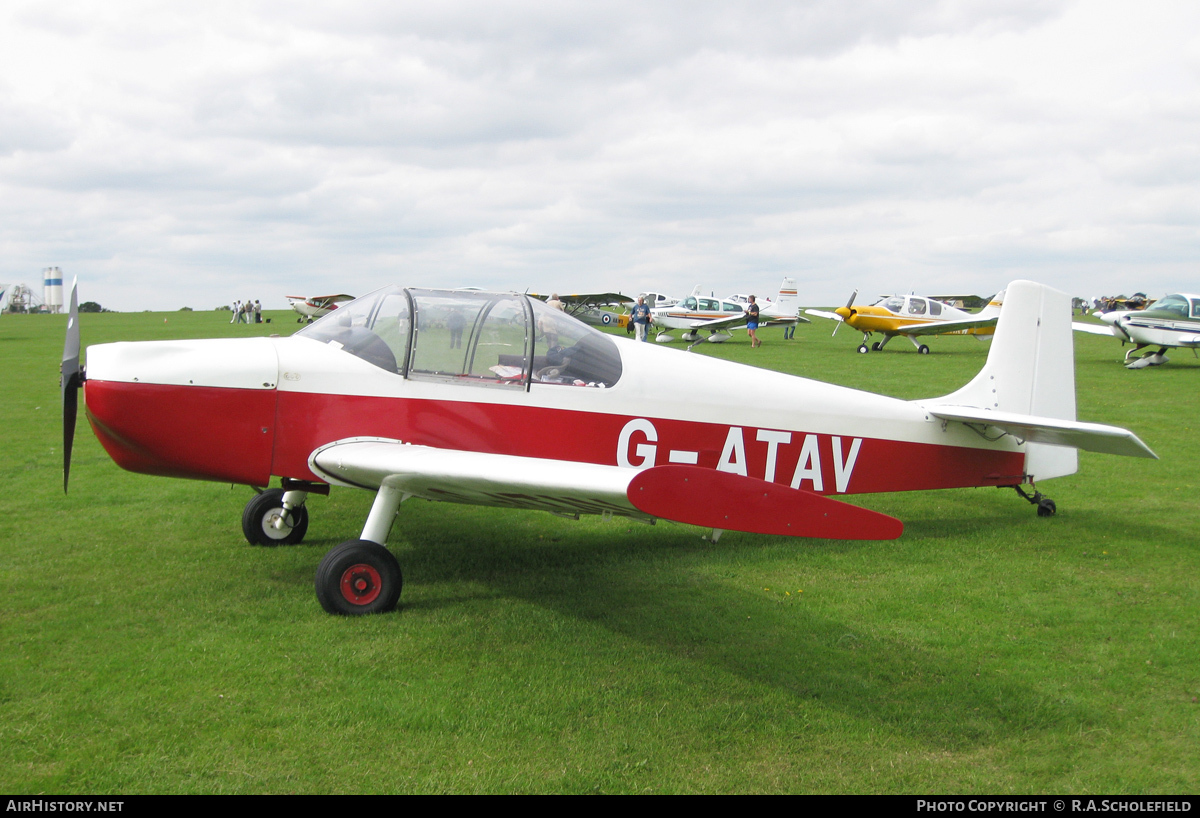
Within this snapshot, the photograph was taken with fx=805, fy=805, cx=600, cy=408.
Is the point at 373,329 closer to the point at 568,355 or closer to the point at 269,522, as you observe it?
the point at 568,355

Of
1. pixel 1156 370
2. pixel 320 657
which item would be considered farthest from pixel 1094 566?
pixel 1156 370

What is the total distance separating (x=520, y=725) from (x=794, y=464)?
2.92m

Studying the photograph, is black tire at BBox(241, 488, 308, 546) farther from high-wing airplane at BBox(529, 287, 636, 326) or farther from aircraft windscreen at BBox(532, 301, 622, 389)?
high-wing airplane at BBox(529, 287, 636, 326)

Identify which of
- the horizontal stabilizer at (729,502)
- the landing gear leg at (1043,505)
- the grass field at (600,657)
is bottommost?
the grass field at (600,657)

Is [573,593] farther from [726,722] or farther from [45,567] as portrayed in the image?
[45,567]

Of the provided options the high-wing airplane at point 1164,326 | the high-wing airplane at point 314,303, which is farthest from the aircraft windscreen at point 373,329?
the high-wing airplane at point 314,303

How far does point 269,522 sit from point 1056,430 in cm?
577

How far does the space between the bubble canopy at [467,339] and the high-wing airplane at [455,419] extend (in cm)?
1

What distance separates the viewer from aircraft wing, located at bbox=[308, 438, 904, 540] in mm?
3383

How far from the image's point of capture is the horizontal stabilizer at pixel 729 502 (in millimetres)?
3387


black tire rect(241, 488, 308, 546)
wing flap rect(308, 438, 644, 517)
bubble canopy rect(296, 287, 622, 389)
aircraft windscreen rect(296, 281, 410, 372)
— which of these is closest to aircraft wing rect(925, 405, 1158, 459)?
bubble canopy rect(296, 287, 622, 389)

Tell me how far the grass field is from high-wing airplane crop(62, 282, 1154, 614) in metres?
0.63

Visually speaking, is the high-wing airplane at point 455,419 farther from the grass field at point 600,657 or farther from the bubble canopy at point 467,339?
the grass field at point 600,657

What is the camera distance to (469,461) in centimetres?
455
